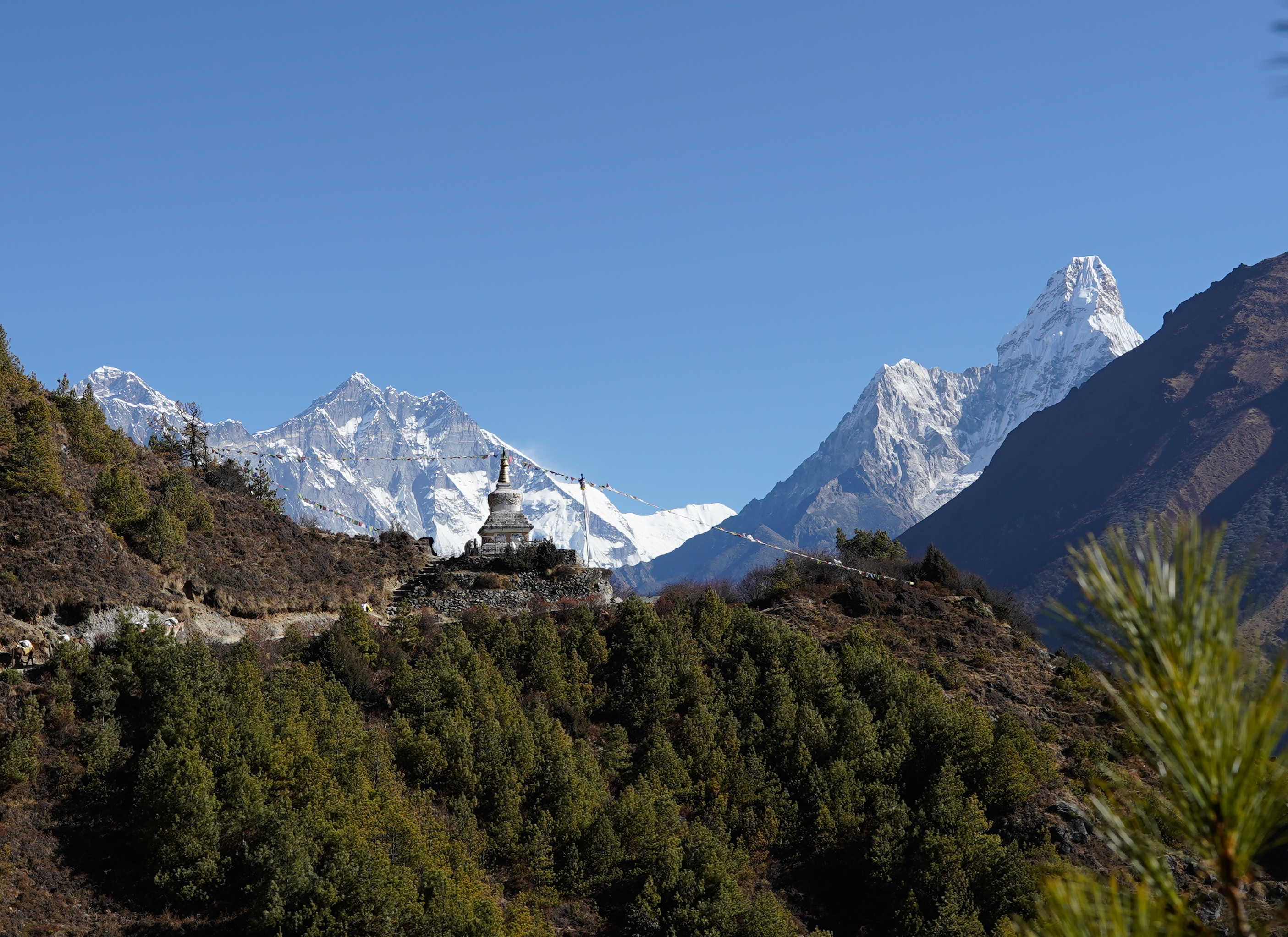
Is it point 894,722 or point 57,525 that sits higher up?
point 57,525

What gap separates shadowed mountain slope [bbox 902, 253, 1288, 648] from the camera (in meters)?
146

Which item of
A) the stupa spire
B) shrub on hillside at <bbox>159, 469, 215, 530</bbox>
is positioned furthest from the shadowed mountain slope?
shrub on hillside at <bbox>159, 469, 215, 530</bbox>

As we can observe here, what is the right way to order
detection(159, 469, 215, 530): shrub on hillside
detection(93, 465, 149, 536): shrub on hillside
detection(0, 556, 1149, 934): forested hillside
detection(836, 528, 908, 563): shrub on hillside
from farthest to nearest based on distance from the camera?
detection(836, 528, 908, 563): shrub on hillside → detection(159, 469, 215, 530): shrub on hillside → detection(93, 465, 149, 536): shrub on hillside → detection(0, 556, 1149, 934): forested hillside

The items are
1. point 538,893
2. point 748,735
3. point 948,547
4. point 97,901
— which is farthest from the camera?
point 948,547

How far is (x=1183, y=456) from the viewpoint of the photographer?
163 m

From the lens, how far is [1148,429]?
179750 millimetres

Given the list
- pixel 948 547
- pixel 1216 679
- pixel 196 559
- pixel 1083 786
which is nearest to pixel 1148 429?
pixel 948 547

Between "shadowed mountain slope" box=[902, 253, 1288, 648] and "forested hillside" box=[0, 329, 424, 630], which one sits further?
"shadowed mountain slope" box=[902, 253, 1288, 648]

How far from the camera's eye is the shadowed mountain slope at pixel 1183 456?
145500 millimetres

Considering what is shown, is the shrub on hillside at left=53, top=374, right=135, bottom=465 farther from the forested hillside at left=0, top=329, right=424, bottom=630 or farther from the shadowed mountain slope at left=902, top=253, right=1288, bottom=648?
the shadowed mountain slope at left=902, top=253, right=1288, bottom=648

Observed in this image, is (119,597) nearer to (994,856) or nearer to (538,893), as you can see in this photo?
(538,893)

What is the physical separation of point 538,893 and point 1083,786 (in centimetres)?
1862

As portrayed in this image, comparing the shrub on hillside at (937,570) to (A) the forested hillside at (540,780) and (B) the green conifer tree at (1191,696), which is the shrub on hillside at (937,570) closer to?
(A) the forested hillside at (540,780)

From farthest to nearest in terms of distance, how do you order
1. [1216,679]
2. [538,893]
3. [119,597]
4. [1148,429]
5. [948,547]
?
[948,547], [1148,429], [119,597], [538,893], [1216,679]
